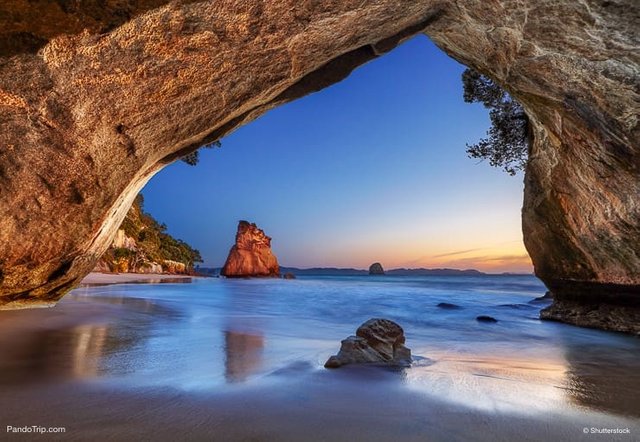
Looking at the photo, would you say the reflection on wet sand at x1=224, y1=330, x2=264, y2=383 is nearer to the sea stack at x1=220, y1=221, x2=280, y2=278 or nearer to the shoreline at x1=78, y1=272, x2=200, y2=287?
the shoreline at x1=78, y1=272, x2=200, y2=287

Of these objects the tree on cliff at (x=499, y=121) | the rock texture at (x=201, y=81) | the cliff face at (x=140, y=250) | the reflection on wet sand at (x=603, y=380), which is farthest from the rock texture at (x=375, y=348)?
the cliff face at (x=140, y=250)

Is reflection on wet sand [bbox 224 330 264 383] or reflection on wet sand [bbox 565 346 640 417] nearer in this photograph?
reflection on wet sand [bbox 565 346 640 417]

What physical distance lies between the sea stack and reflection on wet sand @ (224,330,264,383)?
70.1 m

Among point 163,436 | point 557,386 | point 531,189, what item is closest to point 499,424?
point 557,386

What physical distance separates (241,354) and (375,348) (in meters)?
1.72

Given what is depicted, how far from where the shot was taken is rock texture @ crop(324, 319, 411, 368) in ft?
12.7

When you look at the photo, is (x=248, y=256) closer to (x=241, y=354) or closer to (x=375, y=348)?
(x=241, y=354)

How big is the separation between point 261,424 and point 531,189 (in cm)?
867

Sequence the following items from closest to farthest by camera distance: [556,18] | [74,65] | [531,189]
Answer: [74,65] < [556,18] < [531,189]

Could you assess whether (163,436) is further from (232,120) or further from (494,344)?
(494,344)

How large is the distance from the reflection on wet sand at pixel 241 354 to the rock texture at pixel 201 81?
267 cm

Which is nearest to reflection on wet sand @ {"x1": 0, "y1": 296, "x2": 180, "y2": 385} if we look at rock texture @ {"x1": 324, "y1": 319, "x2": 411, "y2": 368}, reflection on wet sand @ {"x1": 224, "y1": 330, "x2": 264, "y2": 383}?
reflection on wet sand @ {"x1": 224, "y1": 330, "x2": 264, "y2": 383}

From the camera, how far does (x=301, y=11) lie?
3.52 meters

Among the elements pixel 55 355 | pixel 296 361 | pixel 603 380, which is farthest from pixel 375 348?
pixel 55 355
